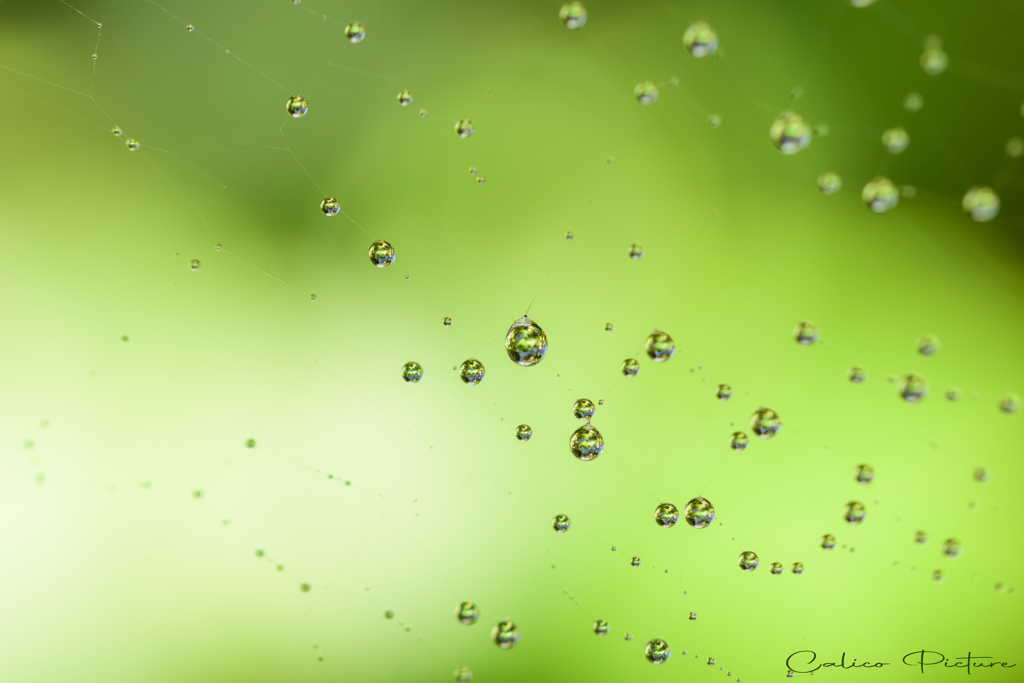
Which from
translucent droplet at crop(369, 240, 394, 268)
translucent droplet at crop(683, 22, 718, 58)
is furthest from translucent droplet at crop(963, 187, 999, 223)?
translucent droplet at crop(369, 240, 394, 268)

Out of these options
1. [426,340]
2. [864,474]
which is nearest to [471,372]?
[426,340]

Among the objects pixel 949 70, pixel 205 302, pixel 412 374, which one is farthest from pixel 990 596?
pixel 205 302

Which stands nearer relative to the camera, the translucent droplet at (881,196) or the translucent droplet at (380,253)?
the translucent droplet at (881,196)

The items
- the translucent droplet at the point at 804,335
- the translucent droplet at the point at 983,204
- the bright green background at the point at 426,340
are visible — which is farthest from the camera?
the bright green background at the point at 426,340

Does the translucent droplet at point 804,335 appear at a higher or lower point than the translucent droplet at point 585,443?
higher

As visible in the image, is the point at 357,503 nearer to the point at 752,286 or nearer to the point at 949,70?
the point at 752,286

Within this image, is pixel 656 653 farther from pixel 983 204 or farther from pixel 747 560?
pixel 983 204

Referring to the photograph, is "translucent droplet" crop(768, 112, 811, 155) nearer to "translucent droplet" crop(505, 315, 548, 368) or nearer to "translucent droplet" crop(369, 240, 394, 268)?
"translucent droplet" crop(505, 315, 548, 368)

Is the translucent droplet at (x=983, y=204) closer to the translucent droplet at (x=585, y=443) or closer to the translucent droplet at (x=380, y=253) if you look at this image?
the translucent droplet at (x=585, y=443)

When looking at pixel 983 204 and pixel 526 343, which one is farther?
pixel 526 343

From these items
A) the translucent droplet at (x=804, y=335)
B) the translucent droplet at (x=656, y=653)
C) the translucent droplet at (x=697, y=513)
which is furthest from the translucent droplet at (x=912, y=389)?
the translucent droplet at (x=656, y=653)
